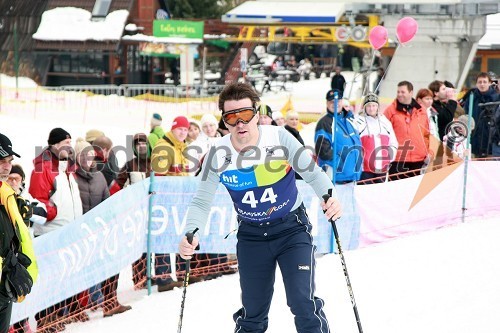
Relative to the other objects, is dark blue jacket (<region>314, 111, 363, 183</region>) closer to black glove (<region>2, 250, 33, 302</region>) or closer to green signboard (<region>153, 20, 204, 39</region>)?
black glove (<region>2, 250, 33, 302</region>)

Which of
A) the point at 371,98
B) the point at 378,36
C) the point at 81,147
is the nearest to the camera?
the point at 81,147

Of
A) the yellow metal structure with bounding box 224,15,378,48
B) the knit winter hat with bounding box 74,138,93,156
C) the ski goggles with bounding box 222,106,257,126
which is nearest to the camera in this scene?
the ski goggles with bounding box 222,106,257,126

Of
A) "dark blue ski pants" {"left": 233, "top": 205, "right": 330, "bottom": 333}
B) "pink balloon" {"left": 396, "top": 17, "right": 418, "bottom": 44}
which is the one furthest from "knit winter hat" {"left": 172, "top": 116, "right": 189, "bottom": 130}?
"pink balloon" {"left": 396, "top": 17, "right": 418, "bottom": 44}

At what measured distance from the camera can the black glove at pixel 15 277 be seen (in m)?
5.04

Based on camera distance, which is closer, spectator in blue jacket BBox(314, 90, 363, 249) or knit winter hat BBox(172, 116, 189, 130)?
knit winter hat BBox(172, 116, 189, 130)

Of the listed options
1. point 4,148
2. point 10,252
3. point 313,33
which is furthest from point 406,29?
point 313,33

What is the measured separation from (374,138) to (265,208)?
5167 millimetres

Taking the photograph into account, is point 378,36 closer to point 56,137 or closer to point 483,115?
point 483,115

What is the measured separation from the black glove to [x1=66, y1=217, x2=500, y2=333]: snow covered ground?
2.28 metres

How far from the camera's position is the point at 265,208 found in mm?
5305

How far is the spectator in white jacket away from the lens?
10.2 metres

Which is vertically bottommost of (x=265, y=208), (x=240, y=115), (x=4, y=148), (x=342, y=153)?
(x=342, y=153)

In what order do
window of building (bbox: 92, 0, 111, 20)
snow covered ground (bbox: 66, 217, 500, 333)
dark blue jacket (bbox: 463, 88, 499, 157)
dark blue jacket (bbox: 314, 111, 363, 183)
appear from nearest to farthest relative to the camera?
snow covered ground (bbox: 66, 217, 500, 333), dark blue jacket (bbox: 314, 111, 363, 183), dark blue jacket (bbox: 463, 88, 499, 157), window of building (bbox: 92, 0, 111, 20)

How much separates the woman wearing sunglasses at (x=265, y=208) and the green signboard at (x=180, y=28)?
35.1 m
